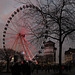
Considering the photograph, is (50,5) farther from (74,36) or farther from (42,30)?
(74,36)

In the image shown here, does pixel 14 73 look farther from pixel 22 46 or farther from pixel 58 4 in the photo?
pixel 22 46

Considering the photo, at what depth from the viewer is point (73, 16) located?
15148 millimetres

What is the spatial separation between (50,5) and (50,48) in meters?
98.2

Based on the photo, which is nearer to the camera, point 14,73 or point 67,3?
point 14,73

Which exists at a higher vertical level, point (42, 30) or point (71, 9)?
point (71, 9)

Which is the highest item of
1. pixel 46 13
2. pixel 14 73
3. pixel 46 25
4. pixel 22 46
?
pixel 46 13

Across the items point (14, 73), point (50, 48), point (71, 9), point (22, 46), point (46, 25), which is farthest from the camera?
point (50, 48)

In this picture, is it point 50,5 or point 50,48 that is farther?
point 50,48

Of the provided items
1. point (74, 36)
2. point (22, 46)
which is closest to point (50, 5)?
point (74, 36)

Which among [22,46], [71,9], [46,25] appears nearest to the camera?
[71,9]

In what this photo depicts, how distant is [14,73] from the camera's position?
32.7ft

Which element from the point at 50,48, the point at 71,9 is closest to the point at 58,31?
the point at 71,9

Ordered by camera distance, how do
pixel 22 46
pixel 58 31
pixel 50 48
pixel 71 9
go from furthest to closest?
1. pixel 50 48
2. pixel 22 46
3. pixel 58 31
4. pixel 71 9

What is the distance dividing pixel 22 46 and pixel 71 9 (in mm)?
11388
